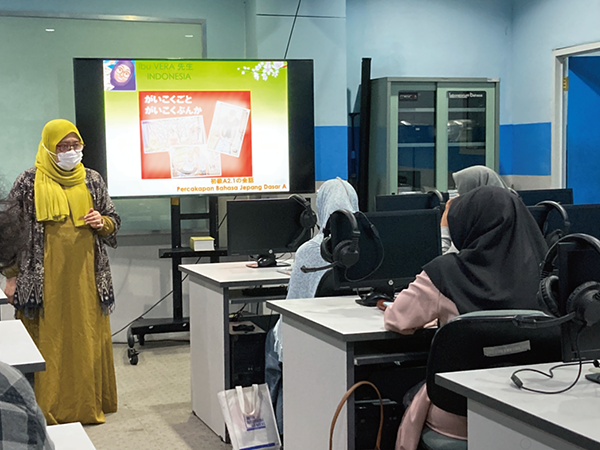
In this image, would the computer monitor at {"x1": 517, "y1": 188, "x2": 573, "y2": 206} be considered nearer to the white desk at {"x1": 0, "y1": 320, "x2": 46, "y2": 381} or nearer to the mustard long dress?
the mustard long dress

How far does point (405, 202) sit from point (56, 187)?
1.86 m

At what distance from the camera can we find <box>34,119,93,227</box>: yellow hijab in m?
3.72

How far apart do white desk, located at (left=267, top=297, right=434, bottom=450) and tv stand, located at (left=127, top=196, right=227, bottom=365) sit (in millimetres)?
2312

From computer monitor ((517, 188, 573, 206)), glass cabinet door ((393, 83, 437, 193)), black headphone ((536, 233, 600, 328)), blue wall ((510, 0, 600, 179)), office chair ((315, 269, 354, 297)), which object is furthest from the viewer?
glass cabinet door ((393, 83, 437, 193))

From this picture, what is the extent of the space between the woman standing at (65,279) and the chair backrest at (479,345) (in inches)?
89.5

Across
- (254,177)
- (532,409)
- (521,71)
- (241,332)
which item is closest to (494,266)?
(532,409)

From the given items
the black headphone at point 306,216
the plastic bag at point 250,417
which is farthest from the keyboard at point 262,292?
the plastic bag at point 250,417

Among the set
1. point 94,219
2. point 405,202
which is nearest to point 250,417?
point 94,219

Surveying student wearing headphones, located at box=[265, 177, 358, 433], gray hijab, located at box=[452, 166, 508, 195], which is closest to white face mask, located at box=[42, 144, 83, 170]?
student wearing headphones, located at box=[265, 177, 358, 433]

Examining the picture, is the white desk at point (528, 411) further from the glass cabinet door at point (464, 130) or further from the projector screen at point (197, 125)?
the glass cabinet door at point (464, 130)

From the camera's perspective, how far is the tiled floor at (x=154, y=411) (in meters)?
3.64

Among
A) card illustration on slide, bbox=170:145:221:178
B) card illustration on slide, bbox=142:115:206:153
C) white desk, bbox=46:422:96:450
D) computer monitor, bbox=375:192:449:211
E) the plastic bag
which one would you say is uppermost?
card illustration on slide, bbox=142:115:206:153

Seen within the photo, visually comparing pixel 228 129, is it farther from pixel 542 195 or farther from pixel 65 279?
pixel 542 195

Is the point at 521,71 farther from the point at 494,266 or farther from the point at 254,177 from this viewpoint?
the point at 494,266
